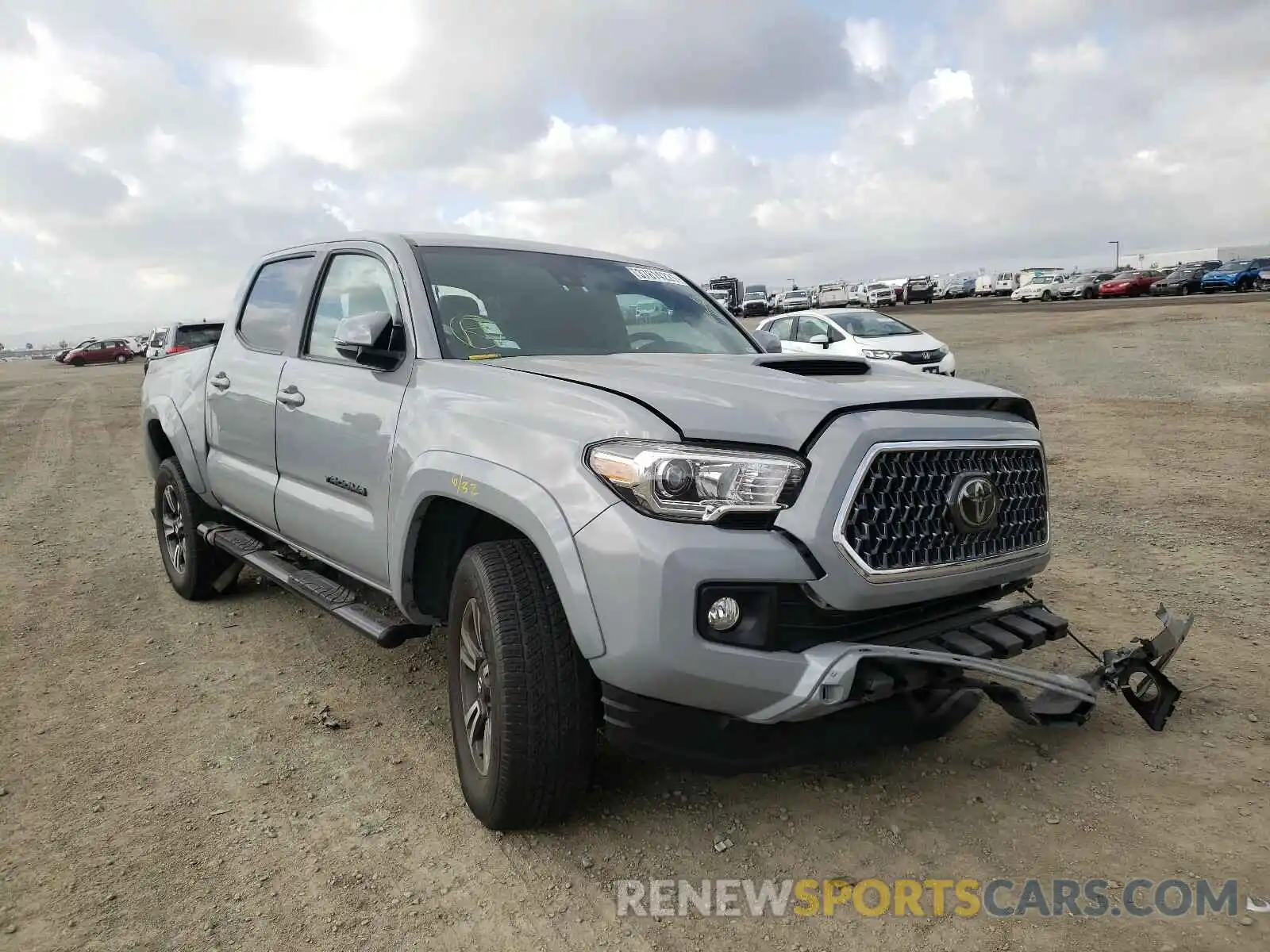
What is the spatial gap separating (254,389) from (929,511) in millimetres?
3285

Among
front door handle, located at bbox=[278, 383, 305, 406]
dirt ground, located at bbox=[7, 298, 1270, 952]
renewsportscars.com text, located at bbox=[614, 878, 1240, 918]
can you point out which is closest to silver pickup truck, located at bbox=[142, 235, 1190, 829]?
front door handle, located at bbox=[278, 383, 305, 406]

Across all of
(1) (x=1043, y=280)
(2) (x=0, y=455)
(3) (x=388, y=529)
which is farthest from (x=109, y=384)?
(1) (x=1043, y=280)

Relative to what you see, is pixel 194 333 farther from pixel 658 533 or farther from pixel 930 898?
pixel 930 898

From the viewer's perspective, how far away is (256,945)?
7.86ft

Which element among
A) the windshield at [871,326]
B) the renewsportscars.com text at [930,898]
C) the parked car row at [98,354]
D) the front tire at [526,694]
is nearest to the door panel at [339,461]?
the front tire at [526,694]

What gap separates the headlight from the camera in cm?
237

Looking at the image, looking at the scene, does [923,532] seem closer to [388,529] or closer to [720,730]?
[720,730]

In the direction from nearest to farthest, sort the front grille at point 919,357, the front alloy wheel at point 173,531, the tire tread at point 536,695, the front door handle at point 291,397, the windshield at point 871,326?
1. the tire tread at point 536,695
2. the front door handle at point 291,397
3. the front alloy wheel at point 173,531
4. the front grille at point 919,357
5. the windshield at point 871,326

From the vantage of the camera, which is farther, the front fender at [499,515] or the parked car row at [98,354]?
the parked car row at [98,354]

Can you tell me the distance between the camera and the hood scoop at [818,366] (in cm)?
302

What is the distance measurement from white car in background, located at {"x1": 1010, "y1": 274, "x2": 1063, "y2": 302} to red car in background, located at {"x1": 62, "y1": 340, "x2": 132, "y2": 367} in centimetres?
5372

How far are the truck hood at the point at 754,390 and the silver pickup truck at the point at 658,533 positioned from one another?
0.04 feet

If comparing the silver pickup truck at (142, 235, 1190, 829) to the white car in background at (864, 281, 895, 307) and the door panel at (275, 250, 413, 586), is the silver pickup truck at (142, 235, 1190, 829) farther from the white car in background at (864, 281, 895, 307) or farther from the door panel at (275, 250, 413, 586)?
the white car in background at (864, 281, 895, 307)

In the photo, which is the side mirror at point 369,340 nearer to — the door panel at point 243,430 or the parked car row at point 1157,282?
the door panel at point 243,430
